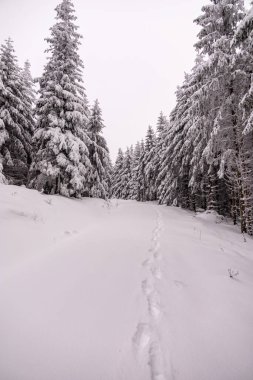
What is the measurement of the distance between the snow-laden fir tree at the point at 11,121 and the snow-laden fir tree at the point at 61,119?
2.33m

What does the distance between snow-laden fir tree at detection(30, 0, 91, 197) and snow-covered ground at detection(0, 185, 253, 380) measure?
8.16m

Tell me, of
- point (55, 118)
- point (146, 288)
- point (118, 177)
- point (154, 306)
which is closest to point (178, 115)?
point (55, 118)

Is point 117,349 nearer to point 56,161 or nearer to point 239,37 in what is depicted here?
point 239,37

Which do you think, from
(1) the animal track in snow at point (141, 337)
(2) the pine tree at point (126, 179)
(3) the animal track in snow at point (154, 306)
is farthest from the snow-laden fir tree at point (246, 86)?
(2) the pine tree at point (126, 179)

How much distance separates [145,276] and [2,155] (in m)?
16.0

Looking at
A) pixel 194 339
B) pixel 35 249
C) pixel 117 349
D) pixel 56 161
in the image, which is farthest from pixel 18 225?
pixel 56 161

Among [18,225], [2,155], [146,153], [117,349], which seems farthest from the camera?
[146,153]

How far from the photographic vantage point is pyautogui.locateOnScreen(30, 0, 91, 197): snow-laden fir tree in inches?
556

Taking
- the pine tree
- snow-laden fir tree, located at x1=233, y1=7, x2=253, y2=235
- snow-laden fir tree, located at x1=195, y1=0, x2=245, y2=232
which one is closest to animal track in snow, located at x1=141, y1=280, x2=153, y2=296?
snow-laden fir tree, located at x1=233, y1=7, x2=253, y2=235

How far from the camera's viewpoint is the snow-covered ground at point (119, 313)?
7.54 ft

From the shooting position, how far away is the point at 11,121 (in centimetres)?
1577

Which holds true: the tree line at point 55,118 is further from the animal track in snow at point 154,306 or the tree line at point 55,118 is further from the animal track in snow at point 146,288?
the animal track in snow at point 154,306

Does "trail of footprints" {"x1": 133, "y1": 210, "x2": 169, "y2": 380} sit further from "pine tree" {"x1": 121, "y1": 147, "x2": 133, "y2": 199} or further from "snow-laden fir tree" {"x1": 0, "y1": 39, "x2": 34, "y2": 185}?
"pine tree" {"x1": 121, "y1": 147, "x2": 133, "y2": 199}

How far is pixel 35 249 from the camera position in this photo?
595 cm
